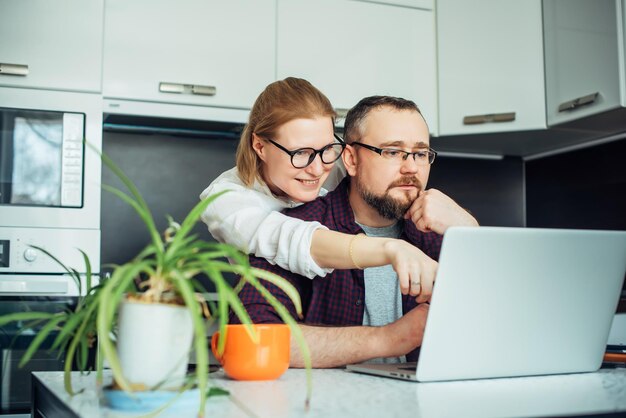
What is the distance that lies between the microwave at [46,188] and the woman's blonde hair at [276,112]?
2.17ft

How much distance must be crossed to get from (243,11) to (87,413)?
194cm

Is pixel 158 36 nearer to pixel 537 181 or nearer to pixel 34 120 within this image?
pixel 34 120

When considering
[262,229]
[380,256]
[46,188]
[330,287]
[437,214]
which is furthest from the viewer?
[46,188]

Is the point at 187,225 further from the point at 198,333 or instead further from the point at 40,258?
the point at 40,258

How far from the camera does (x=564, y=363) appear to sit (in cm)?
119

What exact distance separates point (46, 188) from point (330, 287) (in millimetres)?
1048

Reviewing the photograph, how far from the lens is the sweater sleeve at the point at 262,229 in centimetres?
137

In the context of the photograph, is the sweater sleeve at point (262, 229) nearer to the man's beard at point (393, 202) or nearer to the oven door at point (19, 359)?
the man's beard at point (393, 202)

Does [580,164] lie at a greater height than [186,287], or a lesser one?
greater

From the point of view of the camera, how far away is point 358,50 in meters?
2.70

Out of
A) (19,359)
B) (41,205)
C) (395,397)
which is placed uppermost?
(41,205)

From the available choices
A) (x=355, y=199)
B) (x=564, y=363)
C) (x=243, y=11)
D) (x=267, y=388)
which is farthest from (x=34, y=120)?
(x=564, y=363)

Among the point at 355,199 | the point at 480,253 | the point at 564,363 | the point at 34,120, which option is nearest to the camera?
the point at 480,253

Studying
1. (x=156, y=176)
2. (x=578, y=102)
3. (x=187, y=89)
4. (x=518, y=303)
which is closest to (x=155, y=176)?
(x=156, y=176)
